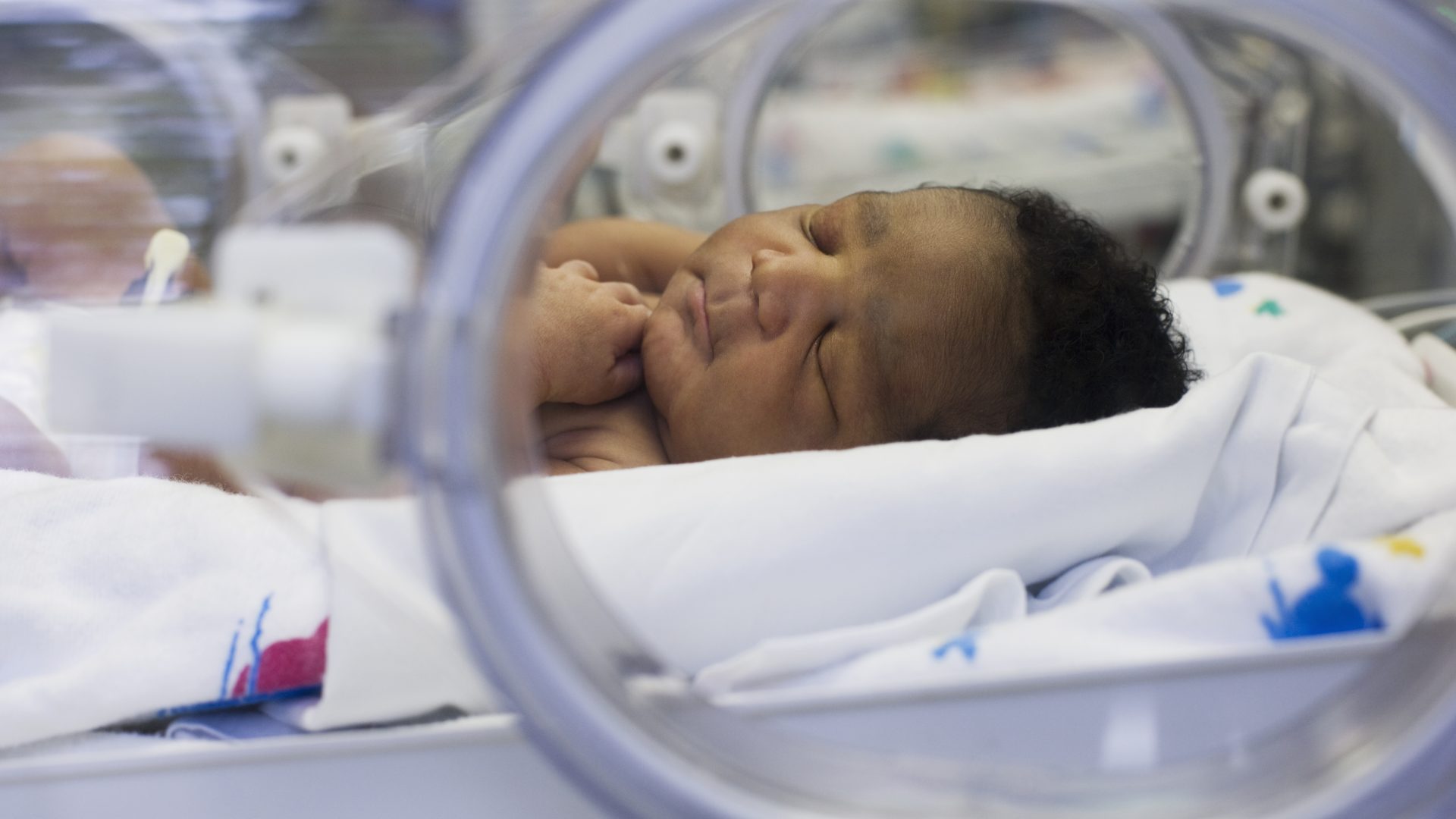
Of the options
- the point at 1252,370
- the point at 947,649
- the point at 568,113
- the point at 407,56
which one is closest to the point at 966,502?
the point at 947,649

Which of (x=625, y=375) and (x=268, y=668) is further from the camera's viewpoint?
(x=625, y=375)

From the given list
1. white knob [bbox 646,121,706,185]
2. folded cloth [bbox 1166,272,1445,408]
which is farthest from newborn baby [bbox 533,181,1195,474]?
white knob [bbox 646,121,706,185]

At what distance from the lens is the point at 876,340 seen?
0.81 m

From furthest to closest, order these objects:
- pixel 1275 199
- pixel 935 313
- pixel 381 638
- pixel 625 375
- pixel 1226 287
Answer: pixel 1275 199
pixel 1226 287
pixel 625 375
pixel 935 313
pixel 381 638

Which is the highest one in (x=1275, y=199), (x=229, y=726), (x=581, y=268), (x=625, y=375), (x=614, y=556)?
(x=1275, y=199)

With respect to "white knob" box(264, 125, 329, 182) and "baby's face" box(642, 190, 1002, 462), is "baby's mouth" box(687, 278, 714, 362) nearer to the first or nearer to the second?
"baby's face" box(642, 190, 1002, 462)

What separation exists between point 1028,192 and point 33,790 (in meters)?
0.85

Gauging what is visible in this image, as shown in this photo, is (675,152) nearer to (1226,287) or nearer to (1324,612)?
(1226,287)

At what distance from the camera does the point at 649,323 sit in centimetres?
91

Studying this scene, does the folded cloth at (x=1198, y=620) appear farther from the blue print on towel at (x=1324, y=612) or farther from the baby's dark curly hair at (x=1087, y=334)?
the baby's dark curly hair at (x=1087, y=334)

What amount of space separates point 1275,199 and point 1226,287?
1.05 feet

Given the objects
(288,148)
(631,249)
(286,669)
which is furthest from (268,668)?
(631,249)

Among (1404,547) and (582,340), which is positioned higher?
(582,340)

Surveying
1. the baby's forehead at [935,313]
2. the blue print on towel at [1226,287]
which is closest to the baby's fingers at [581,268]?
the baby's forehead at [935,313]
